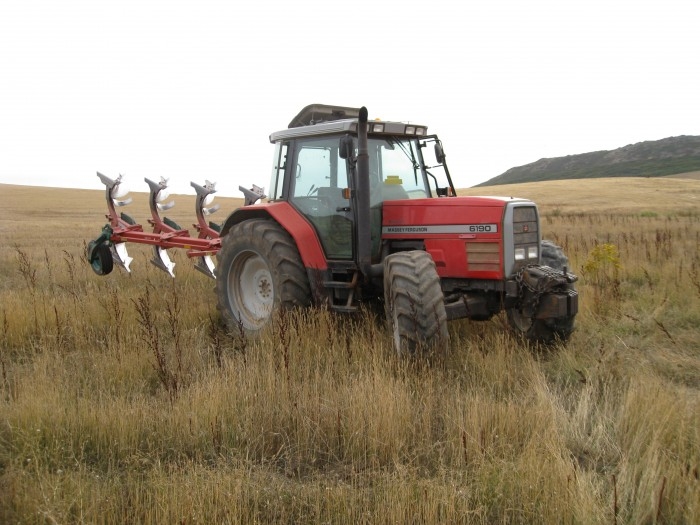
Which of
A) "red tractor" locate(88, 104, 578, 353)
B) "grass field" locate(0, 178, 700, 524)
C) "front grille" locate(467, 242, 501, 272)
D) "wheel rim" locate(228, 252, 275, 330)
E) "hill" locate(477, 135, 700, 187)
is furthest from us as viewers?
"hill" locate(477, 135, 700, 187)

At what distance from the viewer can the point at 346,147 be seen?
575 cm

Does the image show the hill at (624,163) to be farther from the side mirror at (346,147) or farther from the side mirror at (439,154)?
the side mirror at (346,147)

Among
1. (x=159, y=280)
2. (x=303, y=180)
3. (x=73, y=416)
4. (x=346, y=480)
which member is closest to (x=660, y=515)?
(x=346, y=480)

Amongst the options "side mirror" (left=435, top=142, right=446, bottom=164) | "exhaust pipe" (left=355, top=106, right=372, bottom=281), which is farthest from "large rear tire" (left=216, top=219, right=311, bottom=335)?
"side mirror" (left=435, top=142, right=446, bottom=164)

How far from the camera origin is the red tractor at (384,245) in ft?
17.7

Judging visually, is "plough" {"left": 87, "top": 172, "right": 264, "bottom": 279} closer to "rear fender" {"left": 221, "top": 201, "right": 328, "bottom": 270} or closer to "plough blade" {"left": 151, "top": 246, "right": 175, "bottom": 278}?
"plough blade" {"left": 151, "top": 246, "right": 175, "bottom": 278}

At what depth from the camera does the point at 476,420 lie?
3748 mm

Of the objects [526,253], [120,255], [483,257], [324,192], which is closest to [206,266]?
[120,255]

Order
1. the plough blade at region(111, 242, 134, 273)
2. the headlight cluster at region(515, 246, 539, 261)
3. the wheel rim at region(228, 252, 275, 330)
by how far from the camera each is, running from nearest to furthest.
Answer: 1. the headlight cluster at region(515, 246, 539, 261)
2. the wheel rim at region(228, 252, 275, 330)
3. the plough blade at region(111, 242, 134, 273)

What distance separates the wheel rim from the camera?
279 inches

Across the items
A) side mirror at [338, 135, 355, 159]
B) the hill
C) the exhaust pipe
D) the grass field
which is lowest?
the grass field

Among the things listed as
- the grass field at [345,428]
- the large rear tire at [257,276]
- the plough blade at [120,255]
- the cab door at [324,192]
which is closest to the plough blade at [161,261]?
the plough blade at [120,255]

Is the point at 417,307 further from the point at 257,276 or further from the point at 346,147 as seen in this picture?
the point at 257,276

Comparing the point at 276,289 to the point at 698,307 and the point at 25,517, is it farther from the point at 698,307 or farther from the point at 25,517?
the point at 698,307
